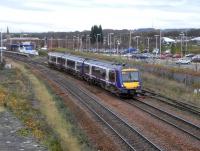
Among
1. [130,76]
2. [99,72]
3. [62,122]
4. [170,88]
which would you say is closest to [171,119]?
[62,122]

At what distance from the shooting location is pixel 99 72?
4547 cm

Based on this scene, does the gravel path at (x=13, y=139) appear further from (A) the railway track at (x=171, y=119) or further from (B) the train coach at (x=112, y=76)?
(B) the train coach at (x=112, y=76)

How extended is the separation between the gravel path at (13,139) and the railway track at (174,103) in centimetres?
1235

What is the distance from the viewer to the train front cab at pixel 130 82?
127ft

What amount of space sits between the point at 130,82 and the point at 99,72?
6.56 m

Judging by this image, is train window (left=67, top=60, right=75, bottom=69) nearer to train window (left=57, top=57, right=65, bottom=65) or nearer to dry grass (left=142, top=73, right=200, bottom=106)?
train window (left=57, top=57, right=65, bottom=65)

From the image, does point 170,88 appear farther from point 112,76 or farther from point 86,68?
point 86,68

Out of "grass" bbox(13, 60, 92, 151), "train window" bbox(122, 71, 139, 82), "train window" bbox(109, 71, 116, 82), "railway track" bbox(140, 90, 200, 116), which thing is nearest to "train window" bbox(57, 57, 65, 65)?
"grass" bbox(13, 60, 92, 151)

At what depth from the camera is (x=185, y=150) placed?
836 inches

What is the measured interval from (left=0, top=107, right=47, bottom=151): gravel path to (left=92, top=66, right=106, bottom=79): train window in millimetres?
20184

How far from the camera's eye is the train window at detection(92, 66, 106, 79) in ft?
143

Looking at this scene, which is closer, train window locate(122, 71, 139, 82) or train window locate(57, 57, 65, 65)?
train window locate(122, 71, 139, 82)

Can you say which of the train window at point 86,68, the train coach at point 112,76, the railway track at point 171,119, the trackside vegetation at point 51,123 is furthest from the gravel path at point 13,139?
the train window at point 86,68

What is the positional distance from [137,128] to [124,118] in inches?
138
